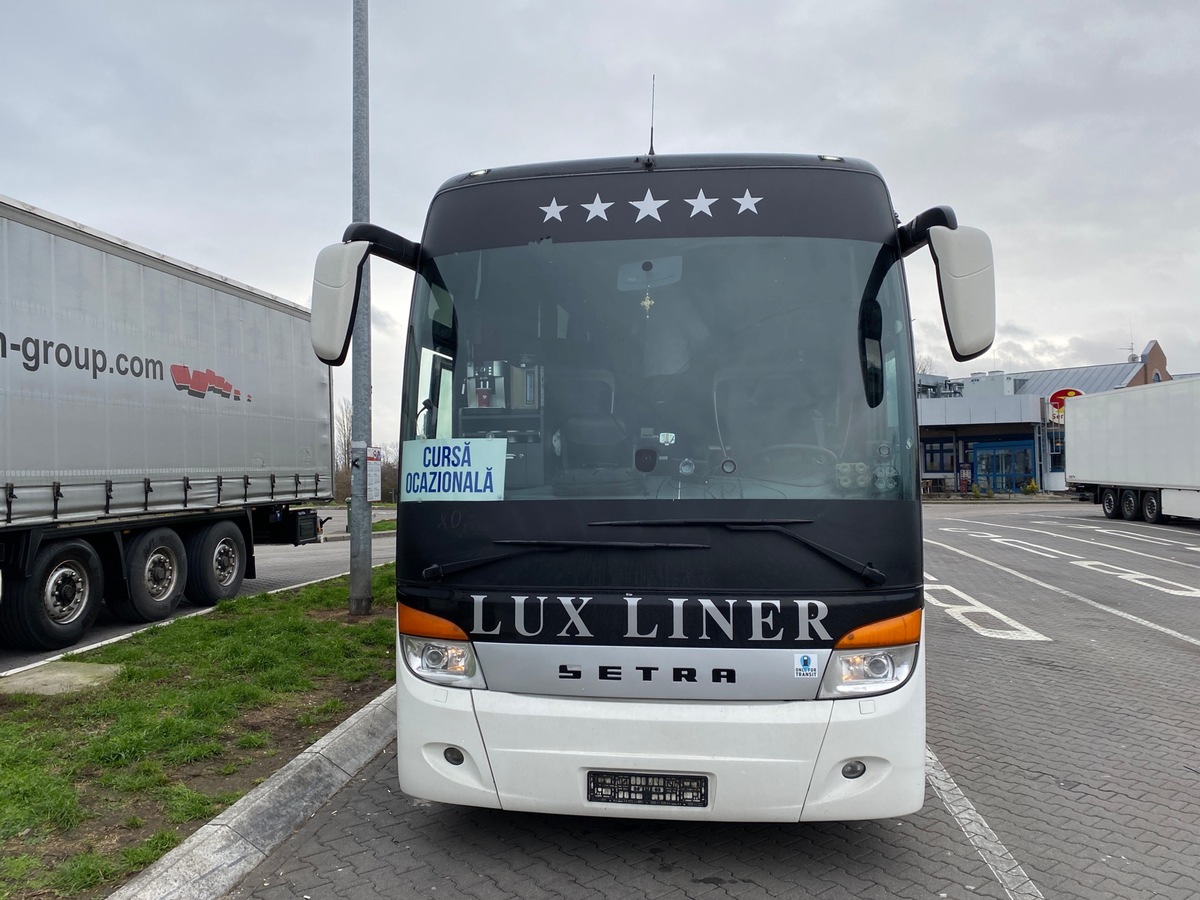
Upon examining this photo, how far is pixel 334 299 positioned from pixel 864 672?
2625 mm

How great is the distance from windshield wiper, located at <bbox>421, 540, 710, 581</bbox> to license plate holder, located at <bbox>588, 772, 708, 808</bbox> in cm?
86

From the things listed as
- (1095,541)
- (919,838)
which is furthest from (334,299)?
(1095,541)

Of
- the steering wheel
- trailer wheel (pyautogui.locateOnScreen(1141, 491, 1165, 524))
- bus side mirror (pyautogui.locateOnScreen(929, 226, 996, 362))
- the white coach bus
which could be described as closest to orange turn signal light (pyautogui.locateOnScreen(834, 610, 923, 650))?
the white coach bus

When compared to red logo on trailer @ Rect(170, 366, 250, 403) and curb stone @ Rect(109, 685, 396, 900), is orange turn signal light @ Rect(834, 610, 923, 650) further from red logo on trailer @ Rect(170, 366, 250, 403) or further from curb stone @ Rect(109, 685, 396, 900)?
red logo on trailer @ Rect(170, 366, 250, 403)

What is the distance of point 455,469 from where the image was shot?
3895 mm

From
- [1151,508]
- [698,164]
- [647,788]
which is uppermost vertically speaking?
[698,164]

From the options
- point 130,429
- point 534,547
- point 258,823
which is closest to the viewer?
point 534,547

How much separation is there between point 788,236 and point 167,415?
8.16m

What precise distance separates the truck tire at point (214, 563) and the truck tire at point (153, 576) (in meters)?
0.28

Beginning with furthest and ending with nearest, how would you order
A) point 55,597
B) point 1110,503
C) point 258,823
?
point 1110,503 < point 55,597 < point 258,823

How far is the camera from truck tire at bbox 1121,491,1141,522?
27125 mm

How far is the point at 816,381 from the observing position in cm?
381

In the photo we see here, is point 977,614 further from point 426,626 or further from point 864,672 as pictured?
point 426,626

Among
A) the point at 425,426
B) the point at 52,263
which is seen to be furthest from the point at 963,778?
the point at 52,263
